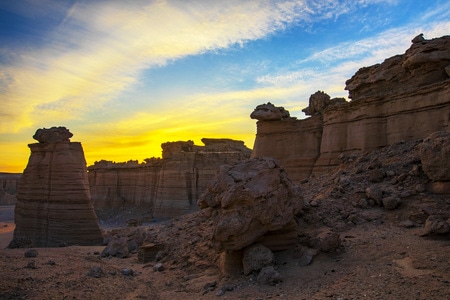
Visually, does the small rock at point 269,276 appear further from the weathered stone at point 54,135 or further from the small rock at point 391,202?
the weathered stone at point 54,135

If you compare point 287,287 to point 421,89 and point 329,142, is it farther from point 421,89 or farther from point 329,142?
point 329,142

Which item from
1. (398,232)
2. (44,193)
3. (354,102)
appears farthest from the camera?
(44,193)

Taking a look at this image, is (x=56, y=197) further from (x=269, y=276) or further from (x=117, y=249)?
(x=269, y=276)

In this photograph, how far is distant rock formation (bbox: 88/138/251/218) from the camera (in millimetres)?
33844

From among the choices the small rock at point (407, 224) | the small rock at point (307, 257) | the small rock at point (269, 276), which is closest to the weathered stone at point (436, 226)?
the small rock at point (407, 224)

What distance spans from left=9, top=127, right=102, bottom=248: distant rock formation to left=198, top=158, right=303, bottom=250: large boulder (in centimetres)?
1318

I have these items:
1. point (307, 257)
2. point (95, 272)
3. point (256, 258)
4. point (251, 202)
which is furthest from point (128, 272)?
point (307, 257)

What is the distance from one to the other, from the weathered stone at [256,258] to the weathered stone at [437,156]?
16.1ft

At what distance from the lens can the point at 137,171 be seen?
41.6 meters

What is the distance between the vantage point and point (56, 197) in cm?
1947

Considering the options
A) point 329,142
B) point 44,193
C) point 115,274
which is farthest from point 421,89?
point 44,193

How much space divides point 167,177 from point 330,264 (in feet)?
92.9

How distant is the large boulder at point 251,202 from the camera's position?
25.3ft

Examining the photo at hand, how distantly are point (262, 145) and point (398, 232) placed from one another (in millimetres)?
13000
